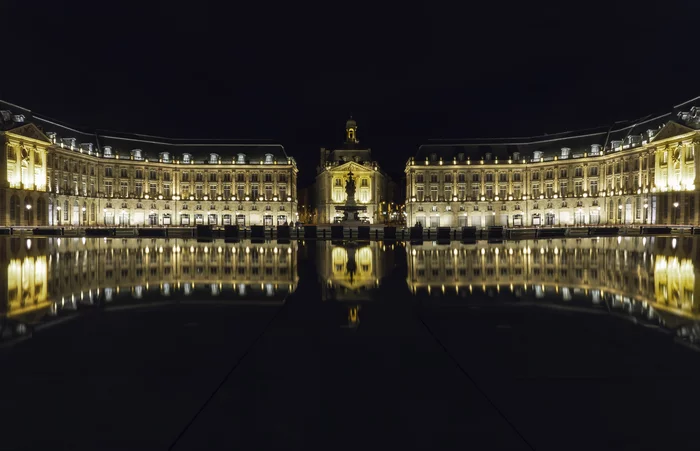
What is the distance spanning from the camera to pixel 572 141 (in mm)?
100250

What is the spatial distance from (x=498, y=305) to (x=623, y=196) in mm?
88981

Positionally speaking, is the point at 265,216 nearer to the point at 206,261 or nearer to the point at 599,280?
the point at 206,261

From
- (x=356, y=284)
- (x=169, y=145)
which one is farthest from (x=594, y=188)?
(x=356, y=284)

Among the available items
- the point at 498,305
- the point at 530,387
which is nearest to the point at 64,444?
the point at 530,387

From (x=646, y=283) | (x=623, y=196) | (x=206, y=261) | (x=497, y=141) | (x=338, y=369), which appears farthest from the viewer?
(x=497, y=141)

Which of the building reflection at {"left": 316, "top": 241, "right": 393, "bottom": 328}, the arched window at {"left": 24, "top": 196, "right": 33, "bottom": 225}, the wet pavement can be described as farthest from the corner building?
the wet pavement

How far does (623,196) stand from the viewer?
285 feet

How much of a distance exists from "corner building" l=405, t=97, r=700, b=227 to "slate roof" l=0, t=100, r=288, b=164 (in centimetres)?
3367

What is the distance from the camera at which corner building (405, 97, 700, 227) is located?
241 ft

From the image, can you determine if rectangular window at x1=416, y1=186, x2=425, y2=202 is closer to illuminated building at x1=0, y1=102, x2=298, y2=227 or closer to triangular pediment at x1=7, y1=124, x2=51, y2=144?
illuminated building at x1=0, y1=102, x2=298, y2=227

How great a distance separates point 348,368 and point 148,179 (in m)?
106

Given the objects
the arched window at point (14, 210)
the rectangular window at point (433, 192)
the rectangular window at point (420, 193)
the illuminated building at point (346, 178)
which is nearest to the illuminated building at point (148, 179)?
the arched window at point (14, 210)

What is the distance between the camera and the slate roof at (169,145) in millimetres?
94375

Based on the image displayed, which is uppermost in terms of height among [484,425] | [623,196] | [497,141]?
[497,141]
